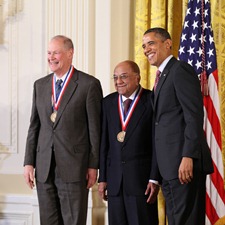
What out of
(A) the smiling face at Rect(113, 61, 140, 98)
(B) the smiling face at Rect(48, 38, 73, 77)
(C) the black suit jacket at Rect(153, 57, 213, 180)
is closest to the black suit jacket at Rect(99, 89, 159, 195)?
(A) the smiling face at Rect(113, 61, 140, 98)

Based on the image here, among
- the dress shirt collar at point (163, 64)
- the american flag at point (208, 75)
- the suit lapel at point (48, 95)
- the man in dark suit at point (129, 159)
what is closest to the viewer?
the dress shirt collar at point (163, 64)

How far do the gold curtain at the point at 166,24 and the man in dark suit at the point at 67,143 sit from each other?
3.66 ft

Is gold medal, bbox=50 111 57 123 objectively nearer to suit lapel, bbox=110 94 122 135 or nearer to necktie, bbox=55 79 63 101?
necktie, bbox=55 79 63 101

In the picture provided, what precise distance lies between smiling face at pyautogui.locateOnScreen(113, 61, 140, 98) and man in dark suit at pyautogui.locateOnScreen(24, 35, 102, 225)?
0.64 ft

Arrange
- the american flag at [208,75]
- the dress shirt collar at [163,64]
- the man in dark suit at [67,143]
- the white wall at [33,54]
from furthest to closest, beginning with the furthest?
the white wall at [33,54] < the american flag at [208,75] < the man in dark suit at [67,143] < the dress shirt collar at [163,64]

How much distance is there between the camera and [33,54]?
205 inches

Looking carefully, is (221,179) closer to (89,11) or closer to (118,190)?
(118,190)

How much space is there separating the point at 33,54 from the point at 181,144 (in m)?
2.26

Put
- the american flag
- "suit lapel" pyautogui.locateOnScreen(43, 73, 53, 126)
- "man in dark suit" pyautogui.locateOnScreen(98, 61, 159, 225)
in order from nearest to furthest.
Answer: "man in dark suit" pyautogui.locateOnScreen(98, 61, 159, 225) → "suit lapel" pyautogui.locateOnScreen(43, 73, 53, 126) → the american flag

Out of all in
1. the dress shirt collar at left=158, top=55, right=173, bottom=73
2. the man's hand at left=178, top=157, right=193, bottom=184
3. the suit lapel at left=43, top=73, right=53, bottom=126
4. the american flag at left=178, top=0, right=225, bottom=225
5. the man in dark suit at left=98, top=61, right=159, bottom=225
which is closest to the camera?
the man's hand at left=178, top=157, right=193, bottom=184

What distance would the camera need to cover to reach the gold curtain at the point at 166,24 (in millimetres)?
4730

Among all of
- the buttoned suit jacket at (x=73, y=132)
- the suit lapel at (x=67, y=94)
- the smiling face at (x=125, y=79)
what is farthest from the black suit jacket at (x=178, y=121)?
the suit lapel at (x=67, y=94)

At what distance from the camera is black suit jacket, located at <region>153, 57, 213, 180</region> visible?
3.29m

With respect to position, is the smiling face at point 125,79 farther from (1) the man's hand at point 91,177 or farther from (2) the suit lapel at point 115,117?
(1) the man's hand at point 91,177
